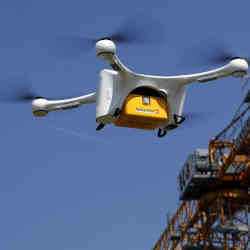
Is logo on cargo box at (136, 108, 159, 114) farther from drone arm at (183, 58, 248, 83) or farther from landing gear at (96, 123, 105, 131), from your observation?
drone arm at (183, 58, 248, 83)

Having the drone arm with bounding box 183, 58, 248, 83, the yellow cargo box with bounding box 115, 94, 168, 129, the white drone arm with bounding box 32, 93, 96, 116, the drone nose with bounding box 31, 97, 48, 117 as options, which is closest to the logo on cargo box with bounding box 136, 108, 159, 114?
the yellow cargo box with bounding box 115, 94, 168, 129

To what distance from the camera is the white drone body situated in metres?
28.9

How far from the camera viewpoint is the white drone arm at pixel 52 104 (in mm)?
32084

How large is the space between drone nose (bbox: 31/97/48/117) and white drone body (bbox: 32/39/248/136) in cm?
230

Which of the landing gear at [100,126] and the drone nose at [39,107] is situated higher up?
the drone nose at [39,107]

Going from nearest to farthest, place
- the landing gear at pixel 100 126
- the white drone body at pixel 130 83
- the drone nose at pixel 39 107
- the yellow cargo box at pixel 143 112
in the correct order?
the white drone body at pixel 130 83 < the yellow cargo box at pixel 143 112 < the landing gear at pixel 100 126 < the drone nose at pixel 39 107

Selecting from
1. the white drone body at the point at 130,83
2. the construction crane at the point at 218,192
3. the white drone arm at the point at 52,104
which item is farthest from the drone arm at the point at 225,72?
the construction crane at the point at 218,192

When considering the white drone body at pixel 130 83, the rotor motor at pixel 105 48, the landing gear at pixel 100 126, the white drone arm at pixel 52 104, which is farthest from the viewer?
the white drone arm at pixel 52 104

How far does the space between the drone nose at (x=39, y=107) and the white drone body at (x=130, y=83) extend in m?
2.30

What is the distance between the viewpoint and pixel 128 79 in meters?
29.4

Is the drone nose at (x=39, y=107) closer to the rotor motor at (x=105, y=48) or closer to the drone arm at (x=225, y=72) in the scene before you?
the rotor motor at (x=105, y=48)

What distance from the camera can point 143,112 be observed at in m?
29.5

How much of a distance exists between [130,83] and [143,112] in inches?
47.9

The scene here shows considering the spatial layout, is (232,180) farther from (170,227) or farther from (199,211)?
(170,227)
